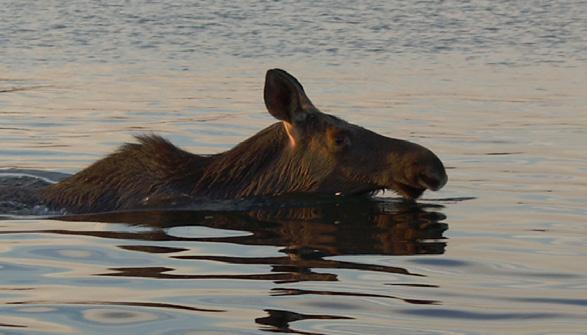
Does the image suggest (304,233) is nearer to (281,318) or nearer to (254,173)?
(254,173)

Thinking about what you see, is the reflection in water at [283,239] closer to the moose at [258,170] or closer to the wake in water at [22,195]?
the moose at [258,170]

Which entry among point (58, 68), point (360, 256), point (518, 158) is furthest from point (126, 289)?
point (58, 68)

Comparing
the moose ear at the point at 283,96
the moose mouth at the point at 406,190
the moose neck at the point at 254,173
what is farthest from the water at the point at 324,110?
the moose ear at the point at 283,96

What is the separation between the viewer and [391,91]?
15914 mm

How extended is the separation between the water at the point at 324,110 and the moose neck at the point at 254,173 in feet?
0.77

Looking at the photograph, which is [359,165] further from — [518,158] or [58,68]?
[58,68]

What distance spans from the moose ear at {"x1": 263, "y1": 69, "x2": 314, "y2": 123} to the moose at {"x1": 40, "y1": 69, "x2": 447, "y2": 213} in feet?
0.05

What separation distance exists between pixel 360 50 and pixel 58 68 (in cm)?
409

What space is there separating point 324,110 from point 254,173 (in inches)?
199

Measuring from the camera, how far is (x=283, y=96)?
934 centimetres

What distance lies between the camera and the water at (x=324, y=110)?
6.26 metres

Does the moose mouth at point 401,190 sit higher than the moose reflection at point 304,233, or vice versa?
the moose mouth at point 401,190

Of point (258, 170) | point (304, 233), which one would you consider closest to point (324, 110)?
point (258, 170)

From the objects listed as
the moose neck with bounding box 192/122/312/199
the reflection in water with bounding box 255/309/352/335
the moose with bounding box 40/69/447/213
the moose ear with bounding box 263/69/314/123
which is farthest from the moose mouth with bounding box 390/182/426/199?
the reflection in water with bounding box 255/309/352/335
